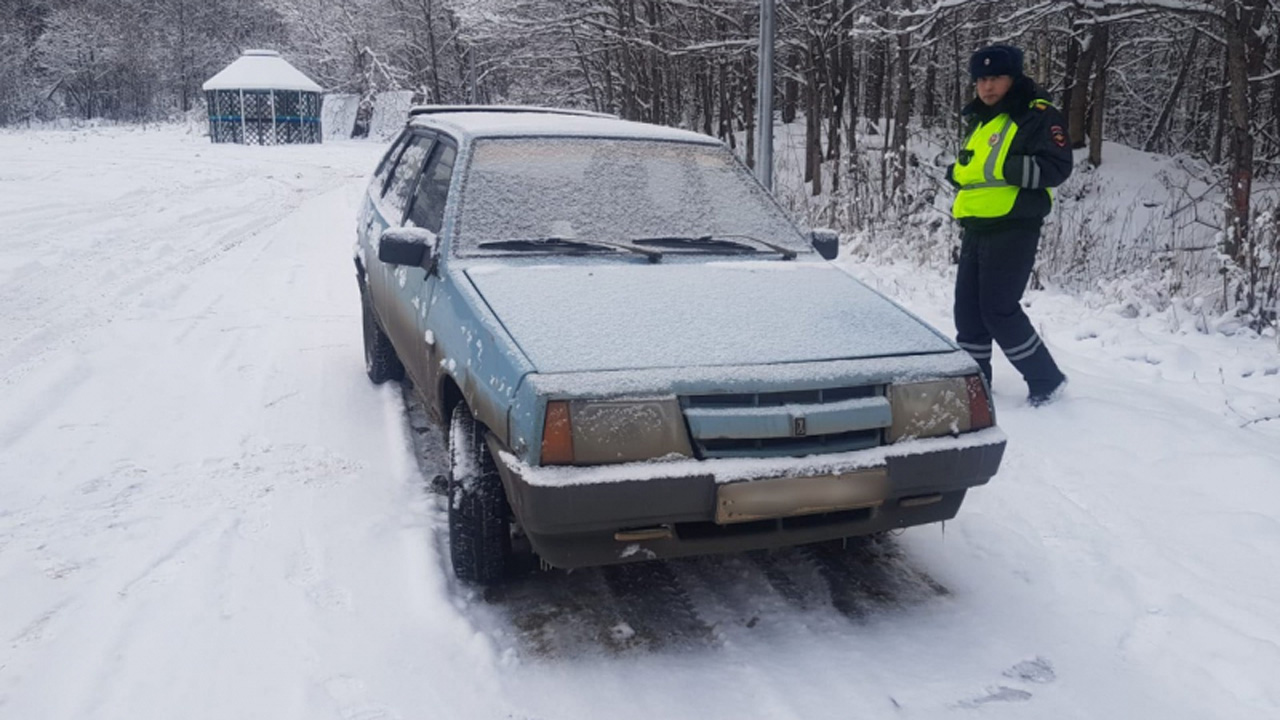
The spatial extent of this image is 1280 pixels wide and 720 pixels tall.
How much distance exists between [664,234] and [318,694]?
2258 mm

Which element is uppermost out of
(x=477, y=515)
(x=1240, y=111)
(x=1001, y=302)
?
(x=1240, y=111)

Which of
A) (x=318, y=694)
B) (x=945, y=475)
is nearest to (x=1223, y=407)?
(x=945, y=475)

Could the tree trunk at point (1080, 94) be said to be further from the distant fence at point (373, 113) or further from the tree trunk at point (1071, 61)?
the distant fence at point (373, 113)

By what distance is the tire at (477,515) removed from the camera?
3227 mm

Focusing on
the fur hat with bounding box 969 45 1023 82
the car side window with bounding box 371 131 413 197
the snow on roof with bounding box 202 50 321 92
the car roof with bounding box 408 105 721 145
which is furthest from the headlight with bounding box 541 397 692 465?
the snow on roof with bounding box 202 50 321 92

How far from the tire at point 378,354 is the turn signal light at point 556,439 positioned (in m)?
3.07

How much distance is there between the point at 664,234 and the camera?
164 inches

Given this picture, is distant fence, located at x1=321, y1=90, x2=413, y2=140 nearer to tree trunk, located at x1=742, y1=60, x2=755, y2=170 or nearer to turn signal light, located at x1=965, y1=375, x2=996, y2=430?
tree trunk, located at x1=742, y1=60, x2=755, y2=170

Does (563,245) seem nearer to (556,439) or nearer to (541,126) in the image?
(541,126)

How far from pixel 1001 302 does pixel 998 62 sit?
119 cm

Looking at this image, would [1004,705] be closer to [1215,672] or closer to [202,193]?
[1215,672]

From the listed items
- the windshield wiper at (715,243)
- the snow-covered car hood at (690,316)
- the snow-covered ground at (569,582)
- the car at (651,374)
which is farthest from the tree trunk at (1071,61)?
the snow-covered car hood at (690,316)

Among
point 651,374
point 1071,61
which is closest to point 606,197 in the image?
point 651,374

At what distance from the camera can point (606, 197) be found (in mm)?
4242
